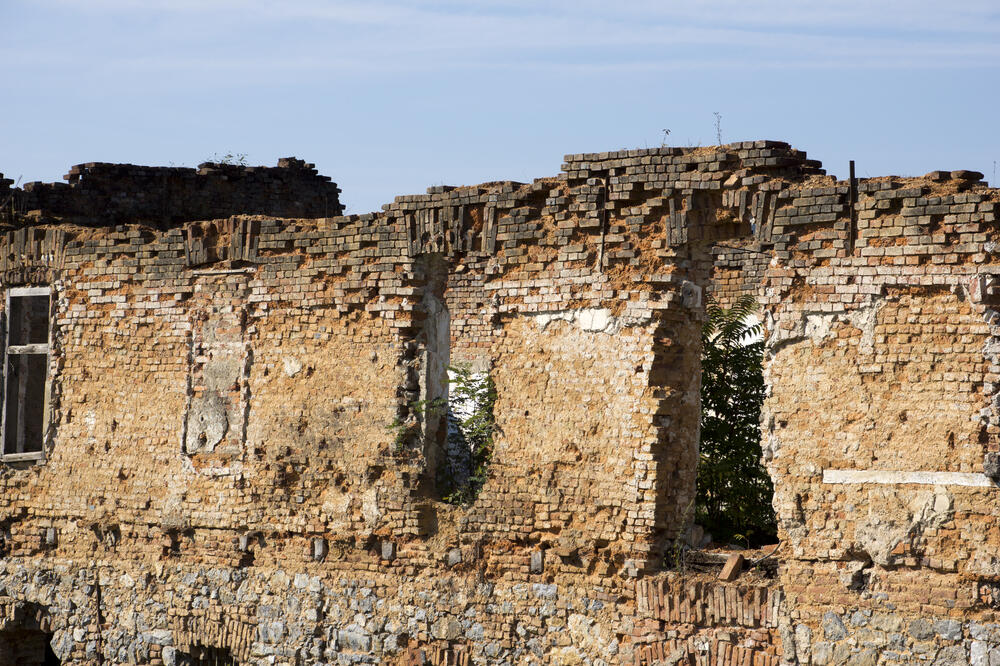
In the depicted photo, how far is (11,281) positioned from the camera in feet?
37.5

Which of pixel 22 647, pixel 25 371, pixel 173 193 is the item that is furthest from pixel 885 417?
pixel 173 193

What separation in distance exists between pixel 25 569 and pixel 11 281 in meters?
2.43

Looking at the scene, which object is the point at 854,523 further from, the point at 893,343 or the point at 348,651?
the point at 348,651

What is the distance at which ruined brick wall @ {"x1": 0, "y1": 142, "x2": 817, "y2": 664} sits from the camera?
27.3 ft

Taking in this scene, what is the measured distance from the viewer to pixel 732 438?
10453mm

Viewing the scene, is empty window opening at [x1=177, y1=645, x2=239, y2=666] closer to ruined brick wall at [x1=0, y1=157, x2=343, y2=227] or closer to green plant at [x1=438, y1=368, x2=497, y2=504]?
green plant at [x1=438, y1=368, x2=497, y2=504]

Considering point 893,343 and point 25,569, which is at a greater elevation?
point 893,343

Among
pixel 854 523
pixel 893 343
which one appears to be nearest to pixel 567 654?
pixel 854 523

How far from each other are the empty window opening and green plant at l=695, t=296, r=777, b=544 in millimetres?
3737

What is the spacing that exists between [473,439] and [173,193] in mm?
→ 6768

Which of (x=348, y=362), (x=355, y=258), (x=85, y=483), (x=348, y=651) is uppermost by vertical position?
(x=355, y=258)

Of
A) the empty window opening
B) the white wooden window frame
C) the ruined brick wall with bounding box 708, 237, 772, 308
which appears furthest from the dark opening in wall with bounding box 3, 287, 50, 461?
the ruined brick wall with bounding box 708, 237, 772, 308

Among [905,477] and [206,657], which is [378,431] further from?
[905,477]

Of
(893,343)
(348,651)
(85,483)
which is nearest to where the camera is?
(893,343)
